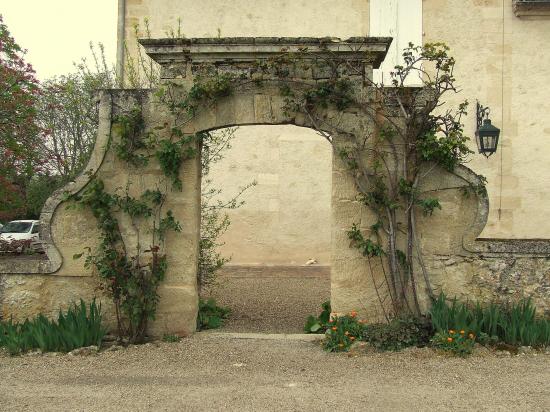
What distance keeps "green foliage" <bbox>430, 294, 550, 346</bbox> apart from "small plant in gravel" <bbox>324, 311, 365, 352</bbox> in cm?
65

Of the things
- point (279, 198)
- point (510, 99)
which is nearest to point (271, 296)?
point (279, 198)

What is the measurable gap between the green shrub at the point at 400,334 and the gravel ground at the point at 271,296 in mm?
1074

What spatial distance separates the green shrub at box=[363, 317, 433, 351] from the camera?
4.81 metres

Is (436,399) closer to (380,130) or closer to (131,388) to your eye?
(131,388)

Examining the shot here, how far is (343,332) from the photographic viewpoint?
16.2ft

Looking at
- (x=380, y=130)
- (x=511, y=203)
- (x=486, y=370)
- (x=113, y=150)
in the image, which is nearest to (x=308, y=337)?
(x=486, y=370)

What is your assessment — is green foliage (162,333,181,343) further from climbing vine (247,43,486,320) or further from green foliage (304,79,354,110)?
green foliage (304,79,354,110)

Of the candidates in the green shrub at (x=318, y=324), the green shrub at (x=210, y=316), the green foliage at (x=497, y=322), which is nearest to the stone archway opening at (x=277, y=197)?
the green shrub at (x=210, y=316)

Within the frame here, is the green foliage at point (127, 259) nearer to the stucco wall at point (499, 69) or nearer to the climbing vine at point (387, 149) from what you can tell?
the climbing vine at point (387, 149)

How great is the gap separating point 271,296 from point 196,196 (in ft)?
11.3

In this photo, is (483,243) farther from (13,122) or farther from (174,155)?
(13,122)

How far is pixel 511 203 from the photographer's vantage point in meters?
10.9

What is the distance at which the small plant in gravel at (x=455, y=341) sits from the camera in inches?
180

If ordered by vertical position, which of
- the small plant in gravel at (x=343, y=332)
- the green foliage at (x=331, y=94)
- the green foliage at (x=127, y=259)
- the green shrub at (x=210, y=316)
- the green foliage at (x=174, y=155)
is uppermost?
the green foliage at (x=331, y=94)
